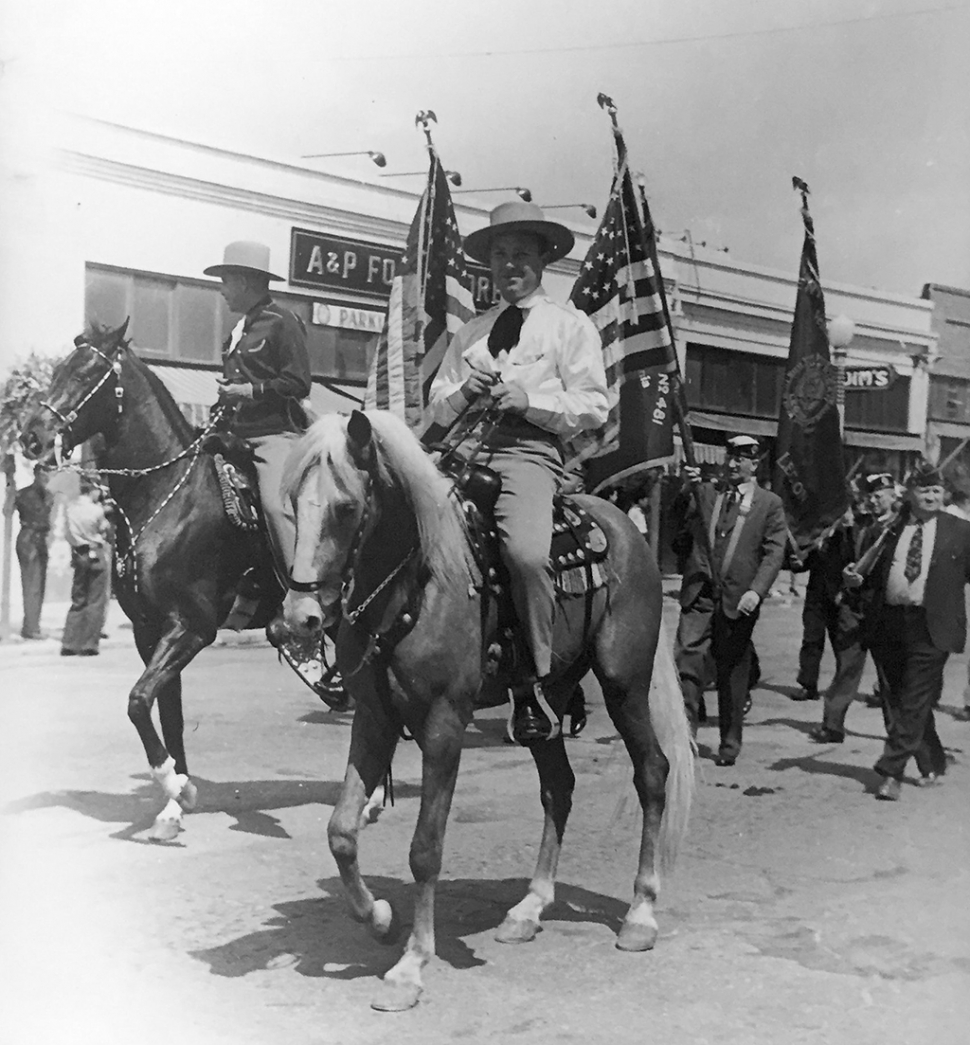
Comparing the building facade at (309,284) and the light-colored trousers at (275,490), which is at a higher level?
the building facade at (309,284)

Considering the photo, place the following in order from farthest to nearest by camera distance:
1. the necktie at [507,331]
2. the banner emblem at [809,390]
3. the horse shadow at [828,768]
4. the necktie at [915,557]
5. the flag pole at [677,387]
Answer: the horse shadow at [828,768] < the flag pole at [677,387] < the necktie at [915,557] < the banner emblem at [809,390] < the necktie at [507,331]

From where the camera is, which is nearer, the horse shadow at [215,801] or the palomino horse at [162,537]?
the horse shadow at [215,801]

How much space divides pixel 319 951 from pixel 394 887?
2.58 feet

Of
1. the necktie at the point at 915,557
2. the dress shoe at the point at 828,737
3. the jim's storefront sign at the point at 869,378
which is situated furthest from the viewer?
the dress shoe at the point at 828,737

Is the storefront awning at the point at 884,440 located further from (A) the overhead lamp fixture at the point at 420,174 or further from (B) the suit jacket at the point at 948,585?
(A) the overhead lamp fixture at the point at 420,174

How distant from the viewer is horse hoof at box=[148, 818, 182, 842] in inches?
210

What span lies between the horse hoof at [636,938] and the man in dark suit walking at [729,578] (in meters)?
3.36

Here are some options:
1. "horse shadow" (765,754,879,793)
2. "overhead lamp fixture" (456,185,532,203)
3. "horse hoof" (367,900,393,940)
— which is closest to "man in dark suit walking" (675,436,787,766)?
"horse shadow" (765,754,879,793)

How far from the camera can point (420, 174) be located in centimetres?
555

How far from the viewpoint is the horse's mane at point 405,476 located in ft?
12.9

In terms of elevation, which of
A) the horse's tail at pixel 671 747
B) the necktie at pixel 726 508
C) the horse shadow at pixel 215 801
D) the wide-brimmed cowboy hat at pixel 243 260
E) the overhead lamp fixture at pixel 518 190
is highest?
the overhead lamp fixture at pixel 518 190

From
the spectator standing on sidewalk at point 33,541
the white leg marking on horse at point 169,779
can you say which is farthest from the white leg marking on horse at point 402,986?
the spectator standing on sidewalk at point 33,541

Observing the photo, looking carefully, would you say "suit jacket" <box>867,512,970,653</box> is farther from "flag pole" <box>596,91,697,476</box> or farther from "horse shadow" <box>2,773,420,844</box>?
"horse shadow" <box>2,773,420,844</box>

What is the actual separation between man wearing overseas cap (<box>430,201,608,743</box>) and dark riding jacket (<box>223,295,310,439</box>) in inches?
43.4
